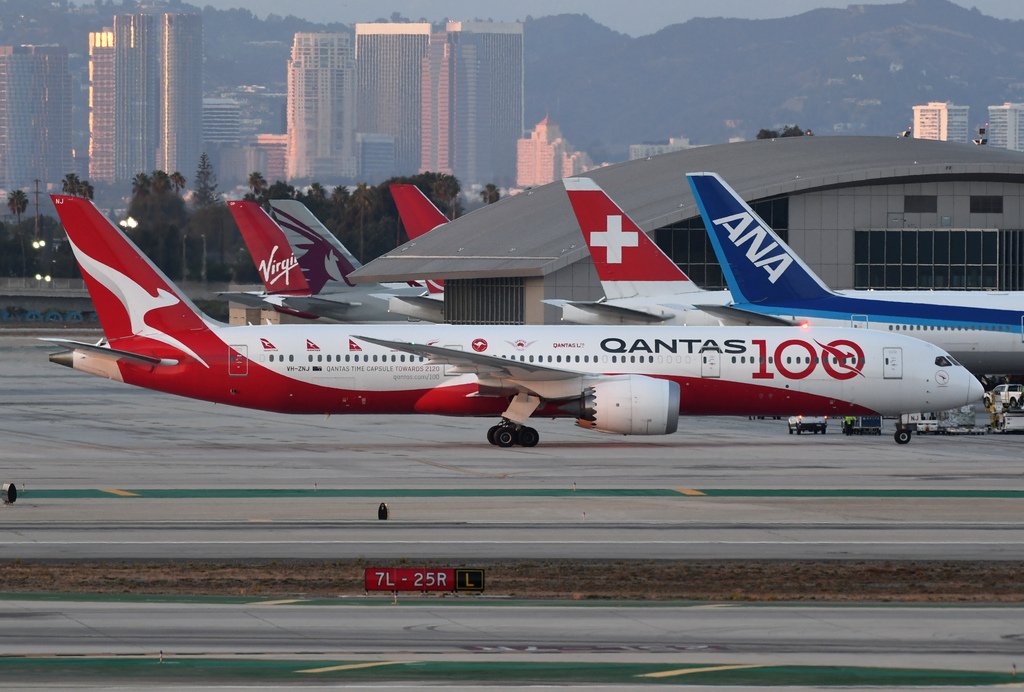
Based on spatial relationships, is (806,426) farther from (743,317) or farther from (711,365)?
(711,365)

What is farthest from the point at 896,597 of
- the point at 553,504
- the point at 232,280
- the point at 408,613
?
the point at 232,280

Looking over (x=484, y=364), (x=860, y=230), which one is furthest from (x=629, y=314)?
(x=860, y=230)

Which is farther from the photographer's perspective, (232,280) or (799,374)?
(232,280)

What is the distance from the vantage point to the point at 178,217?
173875 millimetres

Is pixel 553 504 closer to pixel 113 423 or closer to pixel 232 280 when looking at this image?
pixel 113 423

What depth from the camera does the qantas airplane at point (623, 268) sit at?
65250 mm

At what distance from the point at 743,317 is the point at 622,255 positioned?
8.11m

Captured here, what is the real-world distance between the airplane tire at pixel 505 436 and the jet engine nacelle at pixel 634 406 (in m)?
2.38

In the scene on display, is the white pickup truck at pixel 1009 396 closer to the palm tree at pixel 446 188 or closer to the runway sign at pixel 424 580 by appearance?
the runway sign at pixel 424 580

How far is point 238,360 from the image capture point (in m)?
45.1

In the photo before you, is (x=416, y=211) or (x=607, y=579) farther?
(x=416, y=211)

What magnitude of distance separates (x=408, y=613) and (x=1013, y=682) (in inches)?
318

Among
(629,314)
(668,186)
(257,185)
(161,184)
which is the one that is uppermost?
(257,185)

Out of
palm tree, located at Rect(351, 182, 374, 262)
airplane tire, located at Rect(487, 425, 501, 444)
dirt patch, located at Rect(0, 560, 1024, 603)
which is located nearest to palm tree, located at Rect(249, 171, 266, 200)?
palm tree, located at Rect(351, 182, 374, 262)
